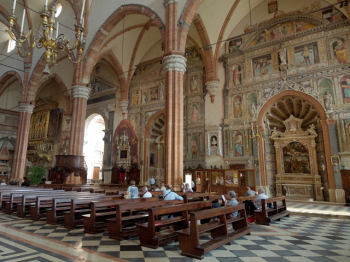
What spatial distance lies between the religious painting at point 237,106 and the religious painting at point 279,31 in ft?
12.6

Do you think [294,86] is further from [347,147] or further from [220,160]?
[220,160]

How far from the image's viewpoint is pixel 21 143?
18172 mm

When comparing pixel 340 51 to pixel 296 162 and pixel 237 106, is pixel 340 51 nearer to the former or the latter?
pixel 237 106

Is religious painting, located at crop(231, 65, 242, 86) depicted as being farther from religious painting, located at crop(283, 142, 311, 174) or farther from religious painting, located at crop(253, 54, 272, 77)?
religious painting, located at crop(283, 142, 311, 174)

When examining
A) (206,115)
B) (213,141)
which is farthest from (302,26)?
(213,141)

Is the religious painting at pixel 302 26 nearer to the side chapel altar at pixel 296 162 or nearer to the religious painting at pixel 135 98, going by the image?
the side chapel altar at pixel 296 162

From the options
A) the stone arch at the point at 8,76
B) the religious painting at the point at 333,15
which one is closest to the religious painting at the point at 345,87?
the religious painting at the point at 333,15

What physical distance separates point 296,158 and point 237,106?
433 centimetres

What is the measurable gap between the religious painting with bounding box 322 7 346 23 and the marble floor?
37.2ft

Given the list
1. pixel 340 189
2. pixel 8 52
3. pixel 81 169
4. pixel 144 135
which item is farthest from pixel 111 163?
pixel 340 189

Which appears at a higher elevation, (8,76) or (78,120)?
(8,76)

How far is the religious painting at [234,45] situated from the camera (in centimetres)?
1482

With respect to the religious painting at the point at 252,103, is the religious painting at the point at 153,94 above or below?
above

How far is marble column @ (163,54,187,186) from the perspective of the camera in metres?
9.98
